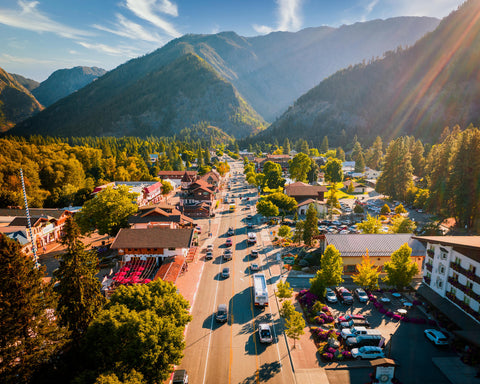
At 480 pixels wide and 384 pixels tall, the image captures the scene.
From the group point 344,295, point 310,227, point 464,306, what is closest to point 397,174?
point 310,227

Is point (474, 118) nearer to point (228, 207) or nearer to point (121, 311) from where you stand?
point (228, 207)

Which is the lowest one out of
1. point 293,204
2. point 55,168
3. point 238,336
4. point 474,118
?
point 238,336

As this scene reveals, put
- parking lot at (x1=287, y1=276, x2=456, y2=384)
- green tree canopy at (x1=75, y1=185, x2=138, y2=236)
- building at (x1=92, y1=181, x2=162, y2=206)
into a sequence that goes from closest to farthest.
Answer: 1. parking lot at (x1=287, y1=276, x2=456, y2=384)
2. green tree canopy at (x1=75, y1=185, x2=138, y2=236)
3. building at (x1=92, y1=181, x2=162, y2=206)

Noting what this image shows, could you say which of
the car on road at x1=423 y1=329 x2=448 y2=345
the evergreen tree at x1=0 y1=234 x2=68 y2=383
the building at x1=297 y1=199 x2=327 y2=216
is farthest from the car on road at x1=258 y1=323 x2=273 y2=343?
the building at x1=297 y1=199 x2=327 y2=216

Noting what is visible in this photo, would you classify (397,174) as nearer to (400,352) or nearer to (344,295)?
(344,295)

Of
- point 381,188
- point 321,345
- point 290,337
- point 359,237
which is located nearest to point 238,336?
point 290,337

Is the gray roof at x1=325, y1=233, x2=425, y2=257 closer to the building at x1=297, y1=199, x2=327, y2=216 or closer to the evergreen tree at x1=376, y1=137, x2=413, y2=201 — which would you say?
the building at x1=297, y1=199, x2=327, y2=216
